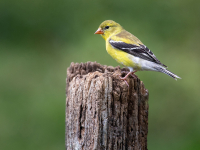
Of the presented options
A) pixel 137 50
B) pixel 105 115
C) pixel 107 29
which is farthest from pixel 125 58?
pixel 105 115

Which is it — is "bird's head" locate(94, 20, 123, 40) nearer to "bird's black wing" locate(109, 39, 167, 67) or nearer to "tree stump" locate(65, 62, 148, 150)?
"bird's black wing" locate(109, 39, 167, 67)

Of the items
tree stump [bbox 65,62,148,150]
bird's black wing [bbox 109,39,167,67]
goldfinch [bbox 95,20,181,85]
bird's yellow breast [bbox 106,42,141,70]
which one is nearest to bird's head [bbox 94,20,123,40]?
goldfinch [bbox 95,20,181,85]

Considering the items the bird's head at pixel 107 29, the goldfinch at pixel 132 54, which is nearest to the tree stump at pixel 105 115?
the goldfinch at pixel 132 54

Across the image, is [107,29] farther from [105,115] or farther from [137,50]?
[105,115]

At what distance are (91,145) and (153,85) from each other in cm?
426

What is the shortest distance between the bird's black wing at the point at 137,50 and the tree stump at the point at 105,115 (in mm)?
1126

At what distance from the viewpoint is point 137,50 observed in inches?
186

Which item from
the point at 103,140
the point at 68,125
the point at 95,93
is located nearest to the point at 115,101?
the point at 95,93

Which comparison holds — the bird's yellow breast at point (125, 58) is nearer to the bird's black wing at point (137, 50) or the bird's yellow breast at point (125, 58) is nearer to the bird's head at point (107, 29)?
the bird's black wing at point (137, 50)

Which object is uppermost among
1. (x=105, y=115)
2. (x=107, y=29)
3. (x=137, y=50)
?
(x=107, y=29)

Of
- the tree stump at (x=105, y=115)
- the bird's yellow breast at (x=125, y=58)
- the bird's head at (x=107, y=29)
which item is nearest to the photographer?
the tree stump at (x=105, y=115)

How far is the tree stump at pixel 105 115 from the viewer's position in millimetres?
3168

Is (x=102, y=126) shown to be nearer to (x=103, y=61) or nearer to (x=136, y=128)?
(x=136, y=128)

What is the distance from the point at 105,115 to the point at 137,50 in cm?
188
